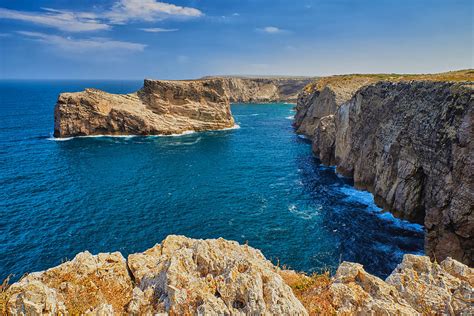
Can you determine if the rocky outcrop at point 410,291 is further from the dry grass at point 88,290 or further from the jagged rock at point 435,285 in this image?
the dry grass at point 88,290

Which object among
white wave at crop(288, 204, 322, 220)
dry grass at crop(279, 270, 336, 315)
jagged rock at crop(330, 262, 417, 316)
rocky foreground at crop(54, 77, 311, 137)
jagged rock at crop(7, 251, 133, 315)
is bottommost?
white wave at crop(288, 204, 322, 220)

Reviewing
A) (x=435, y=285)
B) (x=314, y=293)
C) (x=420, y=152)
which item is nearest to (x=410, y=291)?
(x=435, y=285)

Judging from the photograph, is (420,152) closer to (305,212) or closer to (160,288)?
(305,212)

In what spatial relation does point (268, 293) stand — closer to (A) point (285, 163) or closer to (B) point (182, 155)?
(A) point (285, 163)

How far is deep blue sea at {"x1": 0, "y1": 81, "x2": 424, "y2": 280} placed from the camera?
36.9m

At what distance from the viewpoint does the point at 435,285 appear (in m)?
12.8

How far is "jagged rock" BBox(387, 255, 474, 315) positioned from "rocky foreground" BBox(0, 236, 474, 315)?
0.10 feet

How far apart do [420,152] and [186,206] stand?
34140 millimetres

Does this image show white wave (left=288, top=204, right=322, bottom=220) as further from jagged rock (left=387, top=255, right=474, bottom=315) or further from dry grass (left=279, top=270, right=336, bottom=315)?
jagged rock (left=387, top=255, right=474, bottom=315)

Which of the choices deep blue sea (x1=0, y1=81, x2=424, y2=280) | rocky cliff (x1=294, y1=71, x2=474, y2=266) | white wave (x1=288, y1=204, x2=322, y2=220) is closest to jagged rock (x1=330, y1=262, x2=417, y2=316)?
deep blue sea (x1=0, y1=81, x2=424, y2=280)

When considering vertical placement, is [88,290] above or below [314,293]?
above

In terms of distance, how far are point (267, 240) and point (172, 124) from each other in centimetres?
8313

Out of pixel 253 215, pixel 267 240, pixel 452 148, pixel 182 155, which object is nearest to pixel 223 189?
pixel 253 215

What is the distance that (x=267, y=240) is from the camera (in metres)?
38.6
